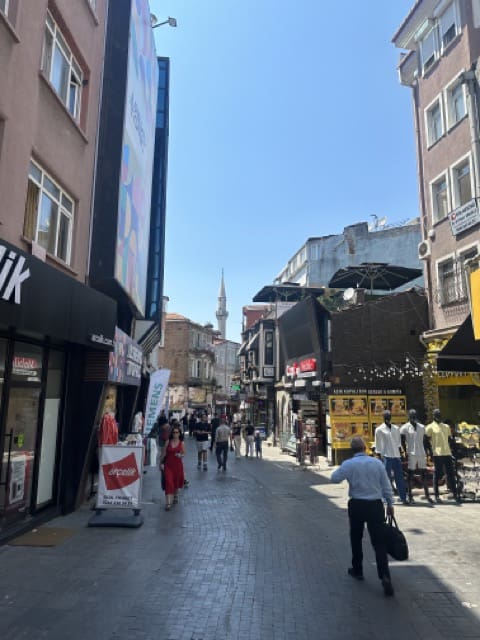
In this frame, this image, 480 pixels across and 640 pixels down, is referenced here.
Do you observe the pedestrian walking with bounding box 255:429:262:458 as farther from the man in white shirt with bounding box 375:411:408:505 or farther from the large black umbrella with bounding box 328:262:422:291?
the man in white shirt with bounding box 375:411:408:505

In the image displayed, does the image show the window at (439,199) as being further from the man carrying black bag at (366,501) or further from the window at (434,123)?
the man carrying black bag at (366,501)

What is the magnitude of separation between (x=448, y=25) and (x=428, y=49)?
1392 millimetres

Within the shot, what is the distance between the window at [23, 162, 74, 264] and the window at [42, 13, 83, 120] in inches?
72.6

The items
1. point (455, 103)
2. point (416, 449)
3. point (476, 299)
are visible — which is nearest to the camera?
point (476, 299)

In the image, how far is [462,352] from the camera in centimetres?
1021

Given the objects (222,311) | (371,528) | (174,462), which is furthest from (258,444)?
(222,311)

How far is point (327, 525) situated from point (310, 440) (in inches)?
410

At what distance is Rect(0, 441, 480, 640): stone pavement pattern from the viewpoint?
4379 mm

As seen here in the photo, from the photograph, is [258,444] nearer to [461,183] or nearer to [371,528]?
[461,183]

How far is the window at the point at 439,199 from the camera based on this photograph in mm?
17828

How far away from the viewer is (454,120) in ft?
56.2

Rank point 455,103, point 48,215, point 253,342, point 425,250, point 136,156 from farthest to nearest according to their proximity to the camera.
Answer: point 253,342 → point 425,250 → point 455,103 → point 136,156 → point 48,215

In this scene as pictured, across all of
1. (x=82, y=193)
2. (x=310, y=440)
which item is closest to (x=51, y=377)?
(x=82, y=193)

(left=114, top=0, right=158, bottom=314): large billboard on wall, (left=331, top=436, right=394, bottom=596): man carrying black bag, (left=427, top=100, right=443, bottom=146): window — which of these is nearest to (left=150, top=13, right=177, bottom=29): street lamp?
(left=114, top=0, right=158, bottom=314): large billboard on wall
